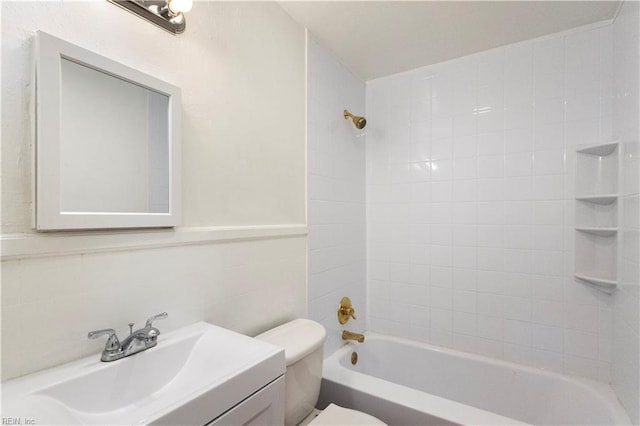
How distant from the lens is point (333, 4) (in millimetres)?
1559

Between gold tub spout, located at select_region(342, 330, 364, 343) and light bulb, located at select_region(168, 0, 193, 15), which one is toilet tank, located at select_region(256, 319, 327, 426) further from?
light bulb, located at select_region(168, 0, 193, 15)

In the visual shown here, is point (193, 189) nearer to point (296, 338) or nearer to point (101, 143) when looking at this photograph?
point (101, 143)

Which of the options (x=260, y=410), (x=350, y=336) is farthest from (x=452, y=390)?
(x=260, y=410)

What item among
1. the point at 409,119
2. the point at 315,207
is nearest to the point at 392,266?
the point at 315,207

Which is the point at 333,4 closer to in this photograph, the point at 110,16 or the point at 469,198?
the point at 110,16

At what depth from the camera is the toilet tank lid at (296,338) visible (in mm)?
1250

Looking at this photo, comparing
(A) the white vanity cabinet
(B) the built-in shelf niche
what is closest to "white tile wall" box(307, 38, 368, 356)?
(A) the white vanity cabinet

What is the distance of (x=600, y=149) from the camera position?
5.32 feet

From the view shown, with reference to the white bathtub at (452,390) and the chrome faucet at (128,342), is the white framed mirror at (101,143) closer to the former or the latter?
the chrome faucet at (128,342)

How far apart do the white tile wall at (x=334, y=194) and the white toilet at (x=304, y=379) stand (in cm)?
41

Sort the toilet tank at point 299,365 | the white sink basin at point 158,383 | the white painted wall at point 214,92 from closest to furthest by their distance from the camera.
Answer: the white sink basin at point 158,383 < the white painted wall at point 214,92 < the toilet tank at point 299,365

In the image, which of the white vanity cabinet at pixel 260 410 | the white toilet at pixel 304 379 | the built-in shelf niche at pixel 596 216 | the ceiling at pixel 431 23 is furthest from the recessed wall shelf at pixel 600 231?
the white vanity cabinet at pixel 260 410

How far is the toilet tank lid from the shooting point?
1.25 m

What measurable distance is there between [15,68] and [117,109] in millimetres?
236
